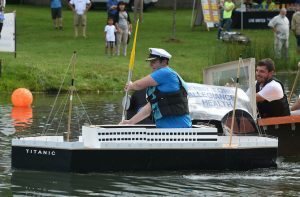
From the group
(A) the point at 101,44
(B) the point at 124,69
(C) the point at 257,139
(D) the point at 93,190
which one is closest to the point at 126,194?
(D) the point at 93,190

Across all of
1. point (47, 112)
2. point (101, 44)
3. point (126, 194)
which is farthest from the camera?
point (101, 44)

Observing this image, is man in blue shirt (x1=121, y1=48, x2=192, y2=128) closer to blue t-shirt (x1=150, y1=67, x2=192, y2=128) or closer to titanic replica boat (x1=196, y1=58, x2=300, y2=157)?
blue t-shirt (x1=150, y1=67, x2=192, y2=128)

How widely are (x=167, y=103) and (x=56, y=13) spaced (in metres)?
26.9

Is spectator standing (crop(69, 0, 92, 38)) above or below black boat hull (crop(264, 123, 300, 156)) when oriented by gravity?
above

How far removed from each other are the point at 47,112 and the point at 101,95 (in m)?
4.12

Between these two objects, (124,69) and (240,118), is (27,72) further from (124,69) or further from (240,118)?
(240,118)

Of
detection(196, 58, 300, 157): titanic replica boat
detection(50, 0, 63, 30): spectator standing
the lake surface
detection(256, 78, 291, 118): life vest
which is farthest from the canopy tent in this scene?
the lake surface

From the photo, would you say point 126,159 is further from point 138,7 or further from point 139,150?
point 138,7

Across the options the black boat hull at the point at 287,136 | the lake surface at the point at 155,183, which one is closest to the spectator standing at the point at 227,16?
the black boat hull at the point at 287,136

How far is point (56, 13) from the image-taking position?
40.5 meters

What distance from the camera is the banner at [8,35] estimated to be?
28641 millimetres

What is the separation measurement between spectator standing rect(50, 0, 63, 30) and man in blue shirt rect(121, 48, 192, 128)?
26.2 m

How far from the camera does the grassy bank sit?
26.6 m

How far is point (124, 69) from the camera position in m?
28.3
